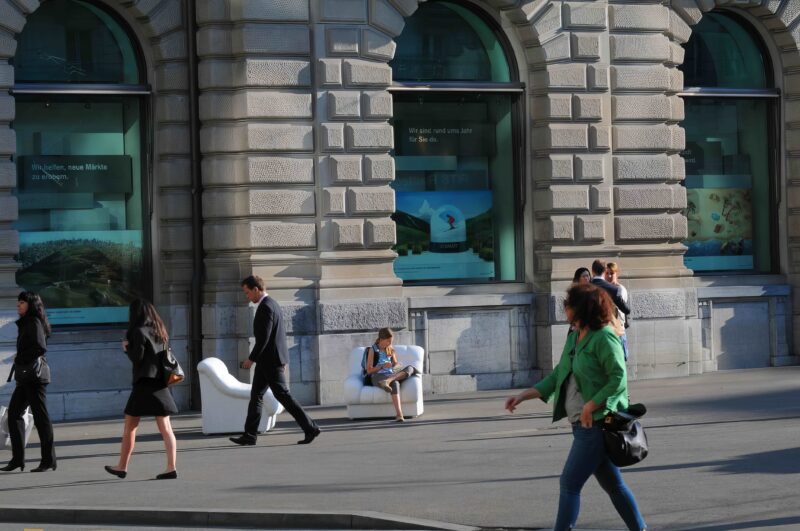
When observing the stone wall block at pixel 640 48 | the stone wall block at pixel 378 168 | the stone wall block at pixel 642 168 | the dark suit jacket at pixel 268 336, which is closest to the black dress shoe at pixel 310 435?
the dark suit jacket at pixel 268 336

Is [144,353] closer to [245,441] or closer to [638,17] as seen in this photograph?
[245,441]

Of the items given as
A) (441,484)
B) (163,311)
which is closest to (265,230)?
(163,311)

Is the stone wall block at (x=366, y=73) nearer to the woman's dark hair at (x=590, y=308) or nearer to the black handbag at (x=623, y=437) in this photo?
the woman's dark hair at (x=590, y=308)

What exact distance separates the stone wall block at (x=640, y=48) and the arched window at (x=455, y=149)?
1.49m

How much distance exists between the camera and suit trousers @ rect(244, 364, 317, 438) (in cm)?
1598

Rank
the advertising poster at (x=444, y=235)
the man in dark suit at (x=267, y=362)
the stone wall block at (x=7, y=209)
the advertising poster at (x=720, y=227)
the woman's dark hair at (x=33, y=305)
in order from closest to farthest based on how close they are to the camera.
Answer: the woman's dark hair at (x=33, y=305)
the man in dark suit at (x=267, y=362)
the stone wall block at (x=7, y=209)
the advertising poster at (x=444, y=235)
the advertising poster at (x=720, y=227)

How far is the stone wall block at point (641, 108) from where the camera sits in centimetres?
2209

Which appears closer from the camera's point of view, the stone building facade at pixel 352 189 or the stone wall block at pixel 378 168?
the stone building facade at pixel 352 189

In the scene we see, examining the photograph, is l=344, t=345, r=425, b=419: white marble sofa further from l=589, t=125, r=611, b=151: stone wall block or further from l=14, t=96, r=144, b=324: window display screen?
l=589, t=125, r=611, b=151: stone wall block

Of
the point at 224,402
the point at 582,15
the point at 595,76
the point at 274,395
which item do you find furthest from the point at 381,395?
the point at 582,15

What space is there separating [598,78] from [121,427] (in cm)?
818

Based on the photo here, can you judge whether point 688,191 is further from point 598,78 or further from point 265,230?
point 265,230

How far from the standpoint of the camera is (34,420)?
14.7m

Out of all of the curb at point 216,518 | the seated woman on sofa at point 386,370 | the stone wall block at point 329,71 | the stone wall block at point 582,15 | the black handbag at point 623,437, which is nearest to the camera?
the black handbag at point 623,437
